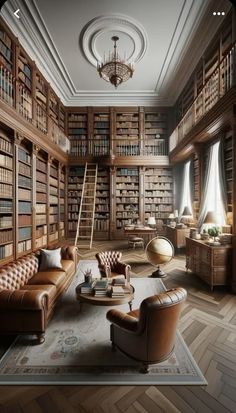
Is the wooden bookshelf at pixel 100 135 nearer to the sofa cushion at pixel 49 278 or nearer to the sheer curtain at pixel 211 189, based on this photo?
the sheer curtain at pixel 211 189

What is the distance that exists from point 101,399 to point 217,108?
4608mm

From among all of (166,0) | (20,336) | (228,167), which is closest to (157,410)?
(20,336)

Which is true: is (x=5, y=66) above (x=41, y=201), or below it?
above

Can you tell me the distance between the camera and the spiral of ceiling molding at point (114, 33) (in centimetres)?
477

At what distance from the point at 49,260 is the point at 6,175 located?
2.07m

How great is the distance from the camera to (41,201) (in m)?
6.15

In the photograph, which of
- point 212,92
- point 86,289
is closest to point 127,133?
point 212,92

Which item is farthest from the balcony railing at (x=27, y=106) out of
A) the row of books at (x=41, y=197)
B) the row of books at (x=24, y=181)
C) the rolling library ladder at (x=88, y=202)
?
the row of books at (x=41, y=197)

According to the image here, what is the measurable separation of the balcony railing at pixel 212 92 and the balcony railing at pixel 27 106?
4.07 meters

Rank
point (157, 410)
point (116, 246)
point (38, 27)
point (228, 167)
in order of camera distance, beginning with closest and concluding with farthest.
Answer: point (157, 410)
point (228, 167)
point (38, 27)
point (116, 246)

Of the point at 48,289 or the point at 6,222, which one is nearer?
the point at 48,289

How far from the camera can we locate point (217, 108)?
4.03 m

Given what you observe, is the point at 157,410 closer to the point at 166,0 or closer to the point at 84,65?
the point at 166,0

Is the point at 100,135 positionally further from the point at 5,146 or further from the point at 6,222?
the point at 6,222
